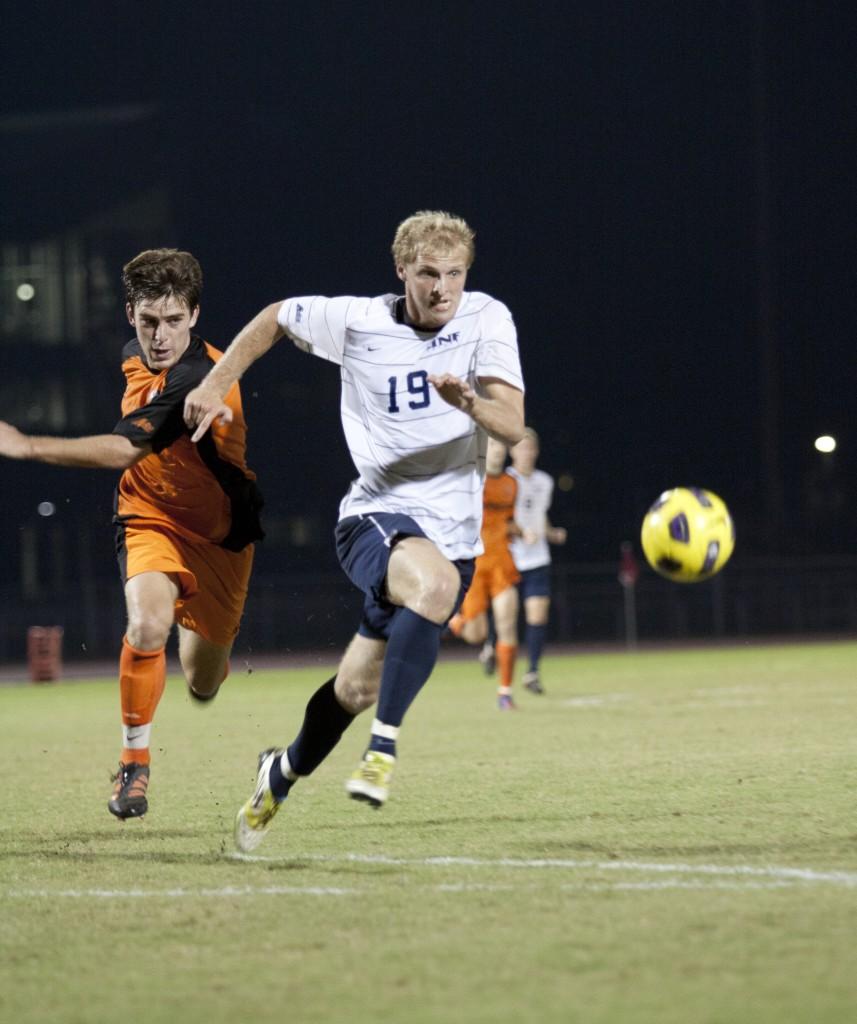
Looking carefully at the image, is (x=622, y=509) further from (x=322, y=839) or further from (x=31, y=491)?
(x=322, y=839)

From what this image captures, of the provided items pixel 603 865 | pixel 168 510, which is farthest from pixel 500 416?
pixel 168 510

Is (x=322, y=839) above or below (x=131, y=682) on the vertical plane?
below

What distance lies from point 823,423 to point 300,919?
167 feet

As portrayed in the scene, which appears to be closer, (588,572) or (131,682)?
(131,682)

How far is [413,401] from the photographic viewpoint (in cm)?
632

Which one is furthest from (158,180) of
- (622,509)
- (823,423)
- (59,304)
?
(823,423)

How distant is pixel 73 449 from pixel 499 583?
376 inches

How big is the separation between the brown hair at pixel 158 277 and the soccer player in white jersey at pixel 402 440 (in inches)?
28.4

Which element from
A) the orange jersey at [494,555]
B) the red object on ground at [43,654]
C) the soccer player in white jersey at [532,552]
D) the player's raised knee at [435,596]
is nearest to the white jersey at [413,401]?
the player's raised knee at [435,596]

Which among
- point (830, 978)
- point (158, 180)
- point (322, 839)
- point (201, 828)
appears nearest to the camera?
point (830, 978)

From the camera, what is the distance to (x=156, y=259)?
23.5 ft

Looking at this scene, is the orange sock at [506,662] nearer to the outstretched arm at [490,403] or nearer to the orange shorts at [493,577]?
the orange shorts at [493,577]

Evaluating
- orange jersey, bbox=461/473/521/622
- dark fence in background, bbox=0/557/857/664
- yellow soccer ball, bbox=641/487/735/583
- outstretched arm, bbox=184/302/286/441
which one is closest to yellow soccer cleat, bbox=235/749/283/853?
outstretched arm, bbox=184/302/286/441

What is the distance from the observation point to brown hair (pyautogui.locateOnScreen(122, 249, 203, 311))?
23.3ft
